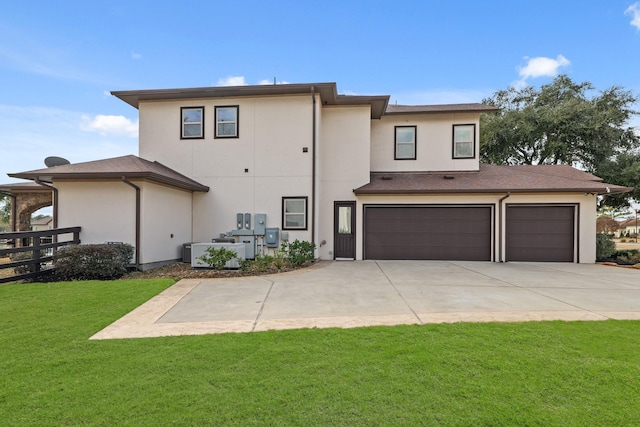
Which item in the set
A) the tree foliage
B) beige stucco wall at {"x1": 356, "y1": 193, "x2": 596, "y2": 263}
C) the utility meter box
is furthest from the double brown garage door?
the tree foliage

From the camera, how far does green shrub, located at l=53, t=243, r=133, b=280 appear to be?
7848 millimetres

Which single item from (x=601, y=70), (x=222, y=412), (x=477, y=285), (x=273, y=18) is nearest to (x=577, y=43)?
(x=601, y=70)

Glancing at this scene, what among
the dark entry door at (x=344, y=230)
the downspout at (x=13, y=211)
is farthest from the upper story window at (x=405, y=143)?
the downspout at (x=13, y=211)

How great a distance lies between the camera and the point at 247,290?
21.9 feet

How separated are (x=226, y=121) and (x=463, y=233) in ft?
32.4

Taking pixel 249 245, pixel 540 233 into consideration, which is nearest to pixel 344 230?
pixel 249 245

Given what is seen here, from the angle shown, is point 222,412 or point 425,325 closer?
point 222,412

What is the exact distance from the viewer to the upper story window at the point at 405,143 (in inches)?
521

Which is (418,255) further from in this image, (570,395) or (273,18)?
(273,18)

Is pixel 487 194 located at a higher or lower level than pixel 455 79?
lower

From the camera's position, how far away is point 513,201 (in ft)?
38.5

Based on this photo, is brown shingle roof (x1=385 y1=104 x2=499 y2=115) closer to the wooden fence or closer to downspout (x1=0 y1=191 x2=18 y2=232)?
the wooden fence

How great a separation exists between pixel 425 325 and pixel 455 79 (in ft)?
58.3

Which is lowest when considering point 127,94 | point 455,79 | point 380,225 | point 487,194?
point 380,225
